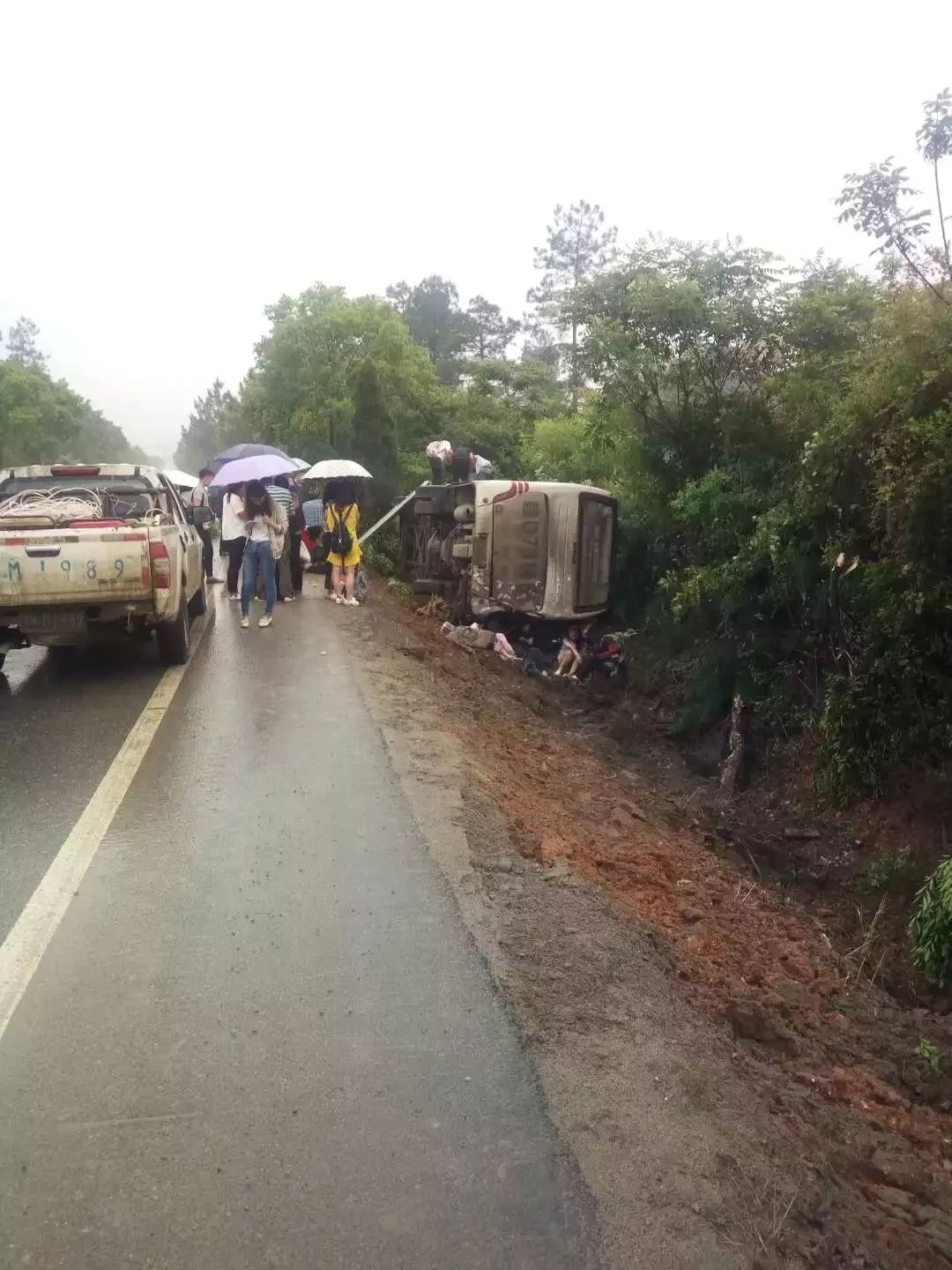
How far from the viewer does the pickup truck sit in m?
7.60

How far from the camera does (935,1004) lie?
483cm

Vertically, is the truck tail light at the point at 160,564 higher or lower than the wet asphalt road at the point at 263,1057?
higher

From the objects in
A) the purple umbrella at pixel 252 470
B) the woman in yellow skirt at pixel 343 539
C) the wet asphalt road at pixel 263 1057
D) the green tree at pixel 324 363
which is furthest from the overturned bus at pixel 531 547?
the green tree at pixel 324 363

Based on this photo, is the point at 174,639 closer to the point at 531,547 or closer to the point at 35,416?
the point at 531,547

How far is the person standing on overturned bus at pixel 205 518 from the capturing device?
10.9 metres

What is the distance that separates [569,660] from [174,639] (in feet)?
21.1

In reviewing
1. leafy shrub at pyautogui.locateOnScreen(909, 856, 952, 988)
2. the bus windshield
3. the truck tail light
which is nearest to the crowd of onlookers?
the truck tail light

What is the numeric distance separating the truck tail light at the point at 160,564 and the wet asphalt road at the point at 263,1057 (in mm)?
2453

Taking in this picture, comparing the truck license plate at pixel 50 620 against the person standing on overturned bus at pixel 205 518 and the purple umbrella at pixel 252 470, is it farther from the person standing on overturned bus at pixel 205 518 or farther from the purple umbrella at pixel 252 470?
the purple umbrella at pixel 252 470

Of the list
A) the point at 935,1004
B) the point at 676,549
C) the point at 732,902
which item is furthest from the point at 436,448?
the point at 935,1004

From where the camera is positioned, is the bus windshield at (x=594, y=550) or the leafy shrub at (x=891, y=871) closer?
the leafy shrub at (x=891, y=871)

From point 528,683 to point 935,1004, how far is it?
776 centimetres

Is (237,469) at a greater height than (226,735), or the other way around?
(237,469)

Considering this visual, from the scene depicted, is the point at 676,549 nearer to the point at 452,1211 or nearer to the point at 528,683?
the point at 528,683
